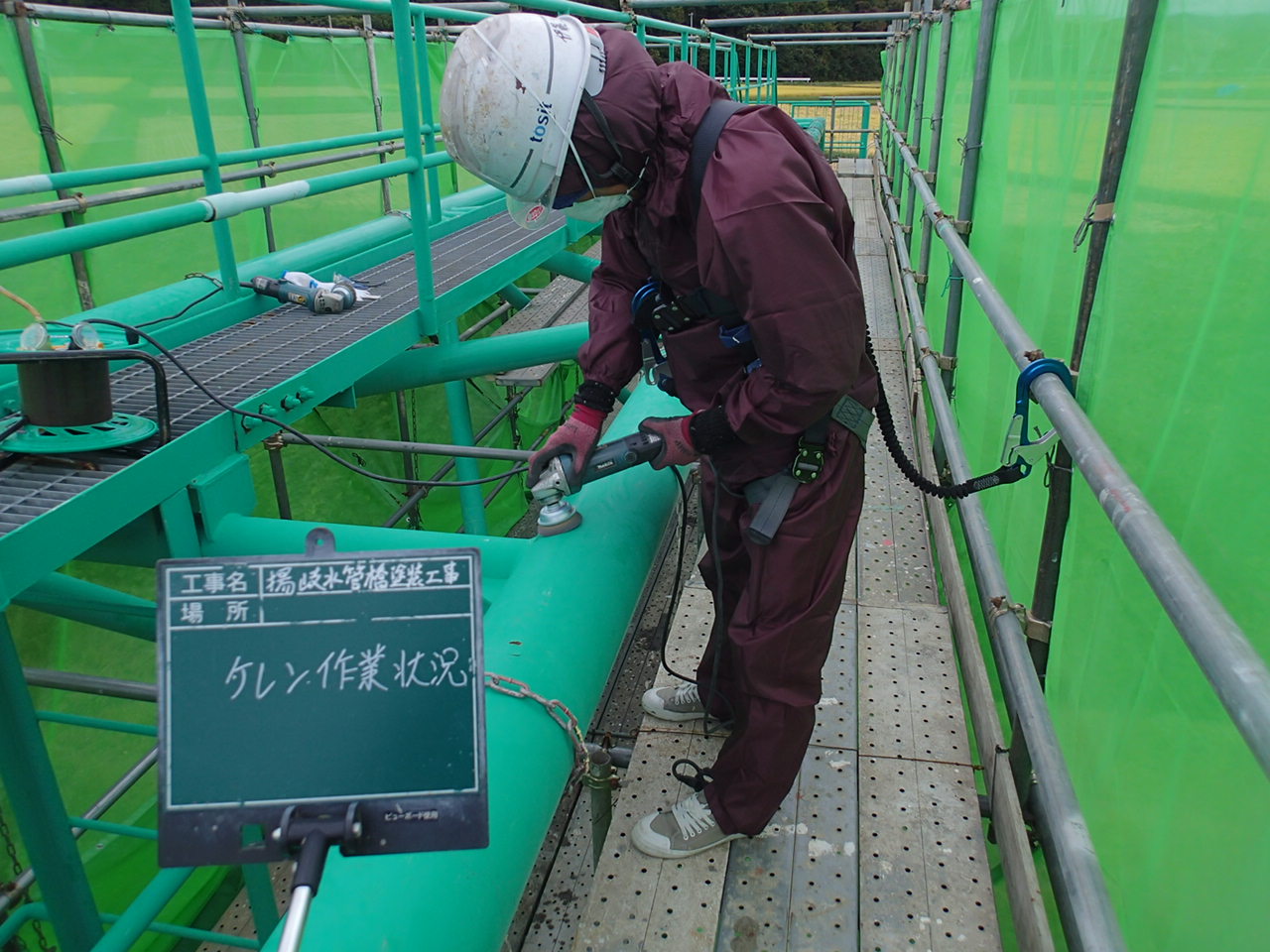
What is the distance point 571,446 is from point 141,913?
246 centimetres

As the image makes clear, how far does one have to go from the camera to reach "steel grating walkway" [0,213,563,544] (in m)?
2.24

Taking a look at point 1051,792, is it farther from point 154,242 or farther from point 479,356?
point 154,242

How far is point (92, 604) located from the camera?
305 centimetres

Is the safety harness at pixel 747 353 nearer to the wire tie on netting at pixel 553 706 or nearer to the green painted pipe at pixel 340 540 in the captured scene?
the wire tie on netting at pixel 553 706

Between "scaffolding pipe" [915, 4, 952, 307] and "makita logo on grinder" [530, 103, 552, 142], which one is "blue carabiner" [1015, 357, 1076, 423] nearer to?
"makita logo on grinder" [530, 103, 552, 142]

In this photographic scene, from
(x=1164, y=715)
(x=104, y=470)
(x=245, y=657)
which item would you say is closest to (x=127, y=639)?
(x=104, y=470)

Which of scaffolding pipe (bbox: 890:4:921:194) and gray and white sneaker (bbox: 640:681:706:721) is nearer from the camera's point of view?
gray and white sneaker (bbox: 640:681:706:721)

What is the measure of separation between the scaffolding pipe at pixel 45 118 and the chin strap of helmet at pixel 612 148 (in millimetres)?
3973

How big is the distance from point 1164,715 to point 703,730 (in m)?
1.42

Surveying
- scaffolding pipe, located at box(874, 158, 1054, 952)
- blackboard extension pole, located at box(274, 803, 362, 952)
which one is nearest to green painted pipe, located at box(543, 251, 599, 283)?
scaffolding pipe, located at box(874, 158, 1054, 952)

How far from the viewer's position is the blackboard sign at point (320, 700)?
1.16 m

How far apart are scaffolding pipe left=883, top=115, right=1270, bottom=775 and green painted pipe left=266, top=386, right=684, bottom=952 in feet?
3.68

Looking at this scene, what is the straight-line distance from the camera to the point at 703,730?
2.77m

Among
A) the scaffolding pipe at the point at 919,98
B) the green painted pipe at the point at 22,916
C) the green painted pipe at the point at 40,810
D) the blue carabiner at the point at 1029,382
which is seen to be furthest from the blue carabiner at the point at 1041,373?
the scaffolding pipe at the point at 919,98
